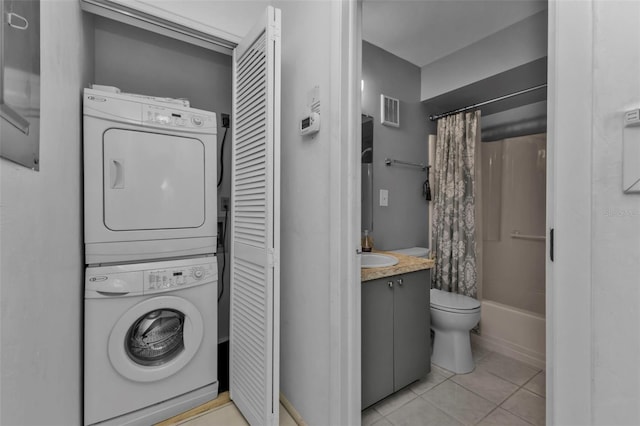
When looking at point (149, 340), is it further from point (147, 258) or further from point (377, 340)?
point (377, 340)

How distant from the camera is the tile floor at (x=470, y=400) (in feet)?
5.30

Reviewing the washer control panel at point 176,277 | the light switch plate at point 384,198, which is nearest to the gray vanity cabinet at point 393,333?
the light switch plate at point 384,198

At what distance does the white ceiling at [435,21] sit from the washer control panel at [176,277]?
1.96 metres

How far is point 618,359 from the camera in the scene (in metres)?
0.62

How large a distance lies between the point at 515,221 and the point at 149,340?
3152mm

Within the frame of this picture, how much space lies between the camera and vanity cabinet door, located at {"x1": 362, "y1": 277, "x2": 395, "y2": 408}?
1.59 metres

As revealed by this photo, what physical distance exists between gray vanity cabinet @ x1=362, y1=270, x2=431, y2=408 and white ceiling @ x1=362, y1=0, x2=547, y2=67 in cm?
180

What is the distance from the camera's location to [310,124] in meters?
1.40

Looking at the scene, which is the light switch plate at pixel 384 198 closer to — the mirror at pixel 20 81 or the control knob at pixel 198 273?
the control knob at pixel 198 273

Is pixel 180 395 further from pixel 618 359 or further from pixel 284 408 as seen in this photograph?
pixel 618 359

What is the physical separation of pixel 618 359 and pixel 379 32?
2403 mm

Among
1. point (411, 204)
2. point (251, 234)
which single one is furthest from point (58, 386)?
point (411, 204)

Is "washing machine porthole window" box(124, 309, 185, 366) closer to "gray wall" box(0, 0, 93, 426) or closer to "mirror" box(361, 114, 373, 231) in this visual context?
"gray wall" box(0, 0, 93, 426)

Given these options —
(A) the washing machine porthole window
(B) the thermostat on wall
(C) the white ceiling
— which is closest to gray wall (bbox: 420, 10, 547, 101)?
(C) the white ceiling
